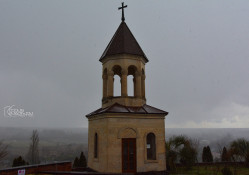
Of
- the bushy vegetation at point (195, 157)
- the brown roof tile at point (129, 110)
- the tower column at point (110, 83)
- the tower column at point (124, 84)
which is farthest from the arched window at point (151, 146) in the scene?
the tower column at point (110, 83)

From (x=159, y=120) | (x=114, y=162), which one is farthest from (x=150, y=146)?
(x=114, y=162)

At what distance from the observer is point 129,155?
12.6 meters

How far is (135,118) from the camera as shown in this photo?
13.1 m

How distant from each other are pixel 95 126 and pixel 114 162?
2852 mm

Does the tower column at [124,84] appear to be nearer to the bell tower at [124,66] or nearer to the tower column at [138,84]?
the bell tower at [124,66]

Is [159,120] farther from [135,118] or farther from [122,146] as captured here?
[122,146]

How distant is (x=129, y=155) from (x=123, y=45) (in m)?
7.37

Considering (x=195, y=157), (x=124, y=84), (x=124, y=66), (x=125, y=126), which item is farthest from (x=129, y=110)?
(x=195, y=157)

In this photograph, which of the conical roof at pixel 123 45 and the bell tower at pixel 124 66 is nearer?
the bell tower at pixel 124 66

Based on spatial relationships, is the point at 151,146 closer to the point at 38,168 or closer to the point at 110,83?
the point at 110,83

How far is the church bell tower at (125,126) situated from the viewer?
12.4m

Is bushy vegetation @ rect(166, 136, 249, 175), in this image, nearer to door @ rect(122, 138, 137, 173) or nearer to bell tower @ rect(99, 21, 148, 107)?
door @ rect(122, 138, 137, 173)

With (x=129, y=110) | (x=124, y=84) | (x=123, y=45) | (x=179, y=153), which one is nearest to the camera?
(x=129, y=110)

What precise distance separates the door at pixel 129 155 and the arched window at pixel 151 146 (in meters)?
1.41
